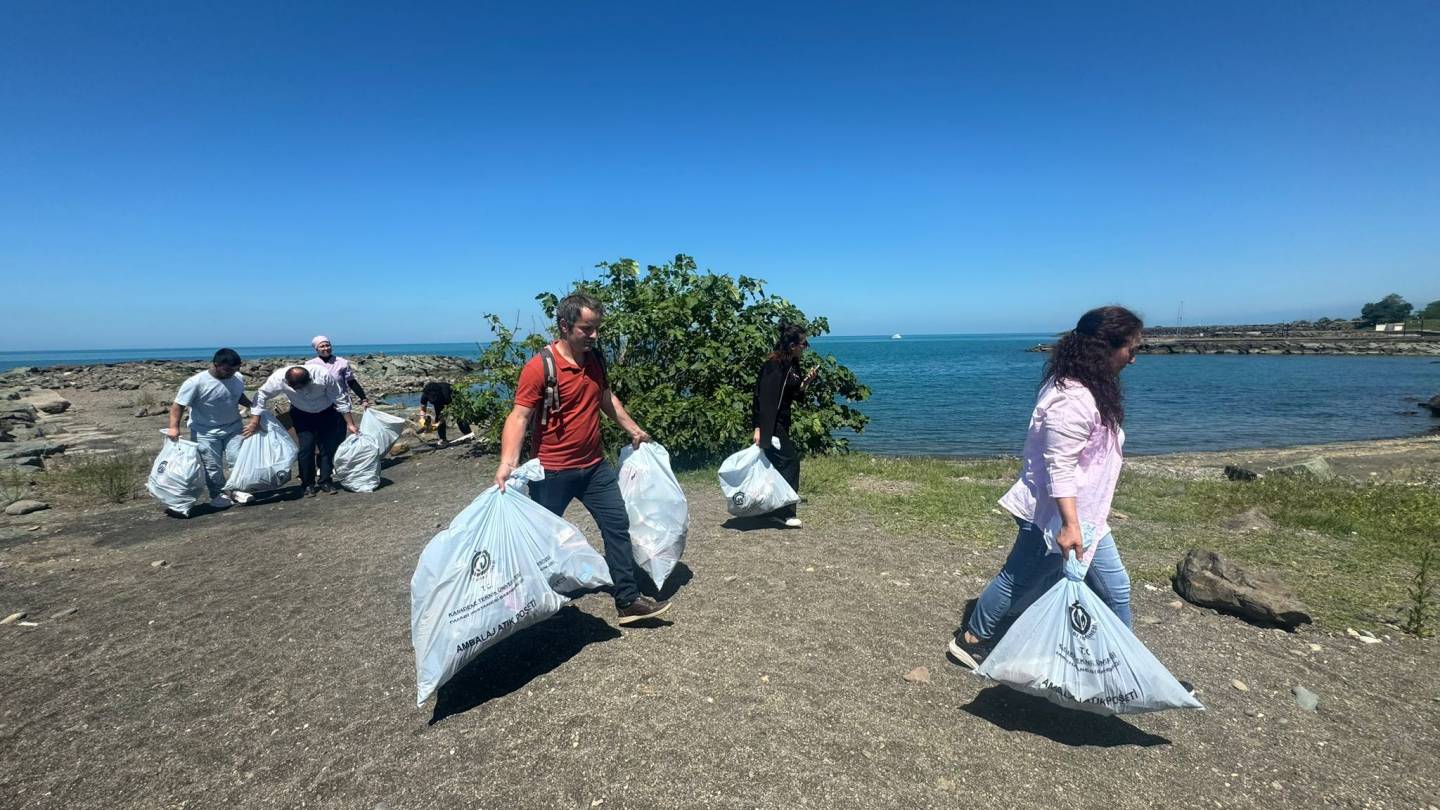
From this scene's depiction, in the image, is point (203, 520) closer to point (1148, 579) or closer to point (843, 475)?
point (843, 475)

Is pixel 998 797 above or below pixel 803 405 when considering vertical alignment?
below

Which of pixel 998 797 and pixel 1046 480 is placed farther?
pixel 1046 480

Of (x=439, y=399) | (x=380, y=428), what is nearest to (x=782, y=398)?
(x=380, y=428)

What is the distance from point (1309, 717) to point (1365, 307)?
4514 inches

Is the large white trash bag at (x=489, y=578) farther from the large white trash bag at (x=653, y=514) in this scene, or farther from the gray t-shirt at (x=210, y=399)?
the gray t-shirt at (x=210, y=399)

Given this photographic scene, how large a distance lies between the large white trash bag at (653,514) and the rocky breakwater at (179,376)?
2961 centimetres

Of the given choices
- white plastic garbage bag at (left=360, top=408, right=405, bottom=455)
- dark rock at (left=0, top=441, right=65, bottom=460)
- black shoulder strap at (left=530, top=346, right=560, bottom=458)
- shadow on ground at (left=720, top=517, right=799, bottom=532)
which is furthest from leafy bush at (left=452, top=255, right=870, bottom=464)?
dark rock at (left=0, top=441, right=65, bottom=460)

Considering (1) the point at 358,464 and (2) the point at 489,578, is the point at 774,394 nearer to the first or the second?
(2) the point at 489,578

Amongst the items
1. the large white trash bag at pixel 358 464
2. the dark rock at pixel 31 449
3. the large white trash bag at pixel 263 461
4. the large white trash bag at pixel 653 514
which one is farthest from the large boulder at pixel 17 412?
the large white trash bag at pixel 653 514

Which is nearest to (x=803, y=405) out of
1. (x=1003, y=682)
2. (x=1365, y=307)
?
(x=1003, y=682)

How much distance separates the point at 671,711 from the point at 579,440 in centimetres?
161

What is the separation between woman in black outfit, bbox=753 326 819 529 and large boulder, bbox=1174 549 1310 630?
10.0 ft

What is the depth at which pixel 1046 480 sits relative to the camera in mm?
3061

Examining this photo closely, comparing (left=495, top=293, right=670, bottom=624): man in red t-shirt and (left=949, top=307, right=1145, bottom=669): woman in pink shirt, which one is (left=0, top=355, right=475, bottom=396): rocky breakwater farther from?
(left=949, top=307, right=1145, bottom=669): woman in pink shirt
